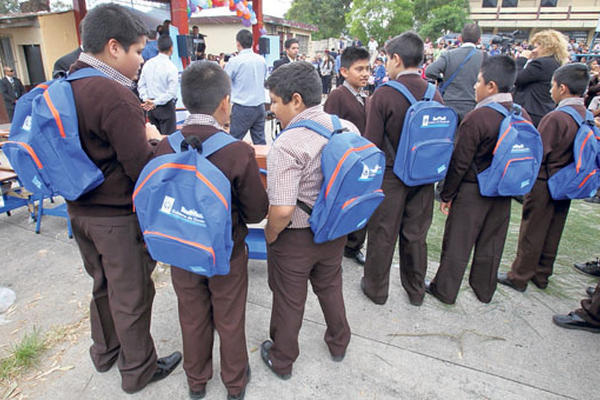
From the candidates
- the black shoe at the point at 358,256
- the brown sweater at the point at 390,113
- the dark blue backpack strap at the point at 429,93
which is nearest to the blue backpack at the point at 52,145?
the brown sweater at the point at 390,113

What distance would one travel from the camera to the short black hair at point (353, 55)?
322cm

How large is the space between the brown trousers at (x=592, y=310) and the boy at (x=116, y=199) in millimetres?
2992

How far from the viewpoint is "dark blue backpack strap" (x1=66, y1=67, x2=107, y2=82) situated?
1731mm

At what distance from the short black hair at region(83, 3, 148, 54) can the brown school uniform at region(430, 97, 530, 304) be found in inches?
86.9

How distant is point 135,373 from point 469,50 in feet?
15.8

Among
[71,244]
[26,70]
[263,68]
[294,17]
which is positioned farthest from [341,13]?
[71,244]

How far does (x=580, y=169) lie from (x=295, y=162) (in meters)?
2.37

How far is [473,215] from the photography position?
9.34 ft

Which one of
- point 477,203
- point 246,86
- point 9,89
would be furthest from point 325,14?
point 477,203

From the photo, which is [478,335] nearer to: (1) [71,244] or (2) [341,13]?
(1) [71,244]

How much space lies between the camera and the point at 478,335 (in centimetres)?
274

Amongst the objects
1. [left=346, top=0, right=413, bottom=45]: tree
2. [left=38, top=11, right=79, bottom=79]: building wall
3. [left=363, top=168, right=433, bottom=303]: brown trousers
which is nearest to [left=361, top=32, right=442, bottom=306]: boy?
[left=363, top=168, right=433, bottom=303]: brown trousers

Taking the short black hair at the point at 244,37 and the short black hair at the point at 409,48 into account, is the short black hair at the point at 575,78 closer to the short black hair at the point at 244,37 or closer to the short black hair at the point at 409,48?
the short black hair at the point at 409,48

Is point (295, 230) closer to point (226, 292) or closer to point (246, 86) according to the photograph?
point (226, 292)
